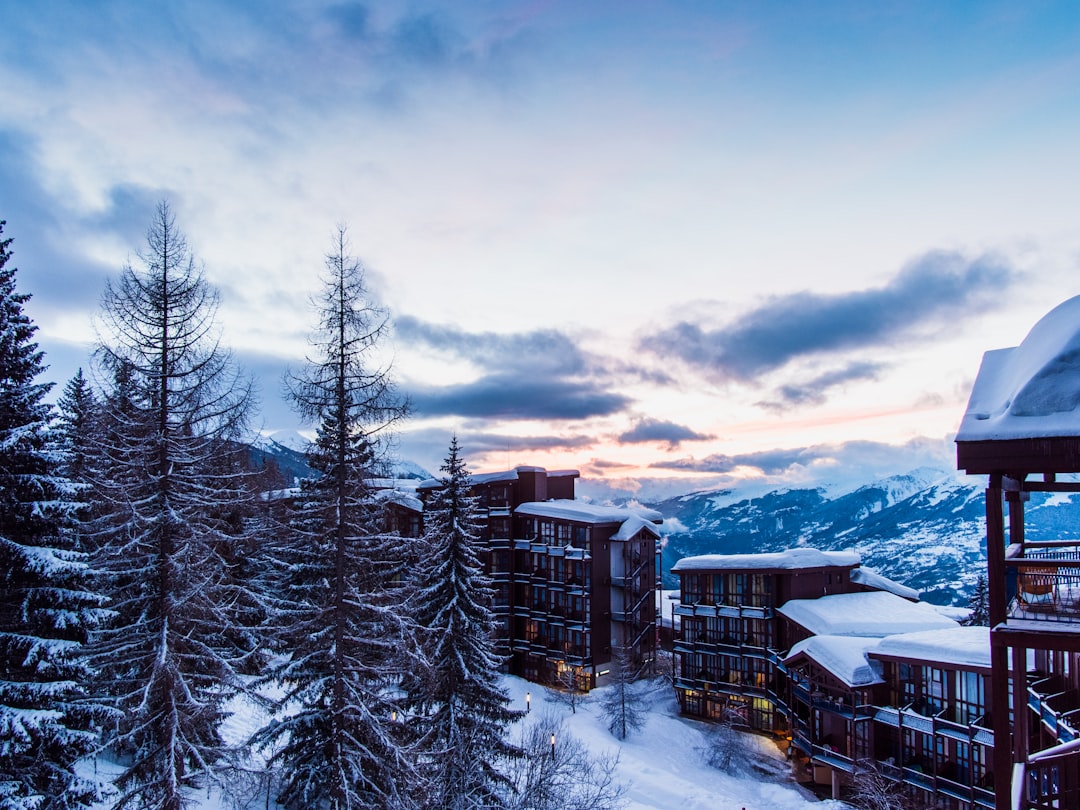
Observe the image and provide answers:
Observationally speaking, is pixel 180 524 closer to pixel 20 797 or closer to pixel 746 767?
pixel 20 797

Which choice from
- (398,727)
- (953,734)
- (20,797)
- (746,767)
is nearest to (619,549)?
(746,767)

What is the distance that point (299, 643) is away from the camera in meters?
19.2

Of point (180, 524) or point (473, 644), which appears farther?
point (473, 644)

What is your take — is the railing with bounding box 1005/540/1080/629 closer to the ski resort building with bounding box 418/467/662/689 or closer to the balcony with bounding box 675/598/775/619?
the balcony with bounding box 675/598/775/619

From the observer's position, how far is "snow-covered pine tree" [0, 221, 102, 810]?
13.3m

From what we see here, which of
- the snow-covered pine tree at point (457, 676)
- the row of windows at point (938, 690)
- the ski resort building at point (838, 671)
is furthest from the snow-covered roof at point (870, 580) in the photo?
the snow-covered pine tree at point (457, 676)

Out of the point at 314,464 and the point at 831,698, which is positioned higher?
the point at 314,464

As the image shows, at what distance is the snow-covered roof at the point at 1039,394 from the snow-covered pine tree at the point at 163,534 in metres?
15.9

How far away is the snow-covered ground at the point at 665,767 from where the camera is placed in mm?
29547

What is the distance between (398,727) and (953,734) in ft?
78.8

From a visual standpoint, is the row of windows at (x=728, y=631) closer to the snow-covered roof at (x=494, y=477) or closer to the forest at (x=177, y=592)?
the snow-covered roof at (x=494, y=477)

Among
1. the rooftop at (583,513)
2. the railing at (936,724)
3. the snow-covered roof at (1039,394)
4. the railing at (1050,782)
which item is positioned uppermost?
the snow-covered roof at (1039,394)

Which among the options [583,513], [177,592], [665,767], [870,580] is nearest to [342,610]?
[177,592]

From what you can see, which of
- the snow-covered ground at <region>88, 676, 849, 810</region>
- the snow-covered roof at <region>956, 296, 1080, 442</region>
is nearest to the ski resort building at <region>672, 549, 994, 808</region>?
the snow-covered ground at <region>88, 676, 849, 810</region>
